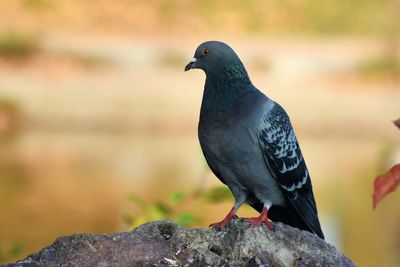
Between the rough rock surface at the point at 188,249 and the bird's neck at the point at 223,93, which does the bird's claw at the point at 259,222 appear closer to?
the rough rock surface at the point at 188,249

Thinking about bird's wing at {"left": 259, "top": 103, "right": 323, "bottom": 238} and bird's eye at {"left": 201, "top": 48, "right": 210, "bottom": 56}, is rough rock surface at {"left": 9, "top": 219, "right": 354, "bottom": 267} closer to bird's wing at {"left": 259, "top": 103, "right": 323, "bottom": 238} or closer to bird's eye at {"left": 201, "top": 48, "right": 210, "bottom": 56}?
bird's wing at {"left": 259, "top": 103, "right": 323, "bottom": 238}

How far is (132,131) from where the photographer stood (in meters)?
12.4

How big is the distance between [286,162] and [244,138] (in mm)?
240

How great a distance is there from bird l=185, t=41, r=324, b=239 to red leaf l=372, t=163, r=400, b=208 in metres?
1.22

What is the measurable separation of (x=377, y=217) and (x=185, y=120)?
396 cm

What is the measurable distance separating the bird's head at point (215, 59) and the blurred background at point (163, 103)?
12.9 ft

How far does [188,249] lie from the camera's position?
3.34 meters

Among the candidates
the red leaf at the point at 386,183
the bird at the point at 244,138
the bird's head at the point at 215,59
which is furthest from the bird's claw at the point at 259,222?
the red leaf at the point at 386,183

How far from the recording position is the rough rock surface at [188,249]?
3.29 m

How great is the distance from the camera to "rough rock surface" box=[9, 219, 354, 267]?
10.8 ft

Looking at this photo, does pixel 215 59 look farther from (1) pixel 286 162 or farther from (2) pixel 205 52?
(1) pixel 286 162

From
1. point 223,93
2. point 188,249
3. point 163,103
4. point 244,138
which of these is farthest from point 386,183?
point 163,103

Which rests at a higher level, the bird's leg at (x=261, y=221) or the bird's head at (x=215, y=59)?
the bird's head at (x=215, y=59)

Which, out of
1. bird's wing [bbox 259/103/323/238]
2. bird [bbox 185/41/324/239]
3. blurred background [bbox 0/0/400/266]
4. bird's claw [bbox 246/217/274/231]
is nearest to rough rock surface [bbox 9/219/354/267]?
bird's claw [bbox 246/217/274/231]
